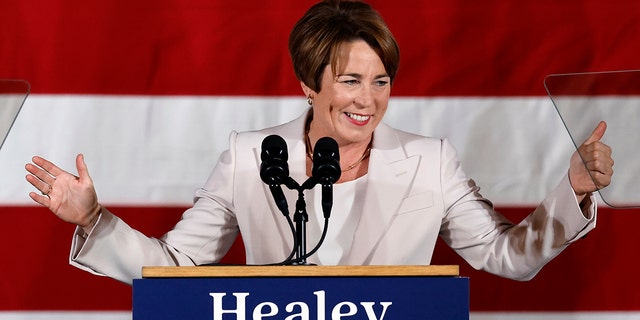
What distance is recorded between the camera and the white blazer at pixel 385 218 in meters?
2.13

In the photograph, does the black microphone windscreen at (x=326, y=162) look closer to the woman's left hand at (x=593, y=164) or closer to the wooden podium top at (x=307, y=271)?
the wooden podium top at (x=307, y=271)

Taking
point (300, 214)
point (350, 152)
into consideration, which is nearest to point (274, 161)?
point (300, 214)

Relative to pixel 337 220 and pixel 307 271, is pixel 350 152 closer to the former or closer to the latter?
pixel 337 220

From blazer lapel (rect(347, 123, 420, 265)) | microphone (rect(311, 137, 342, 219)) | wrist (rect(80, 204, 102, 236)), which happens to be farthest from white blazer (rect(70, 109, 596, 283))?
microphone (rect(311, 137, 342, 219))

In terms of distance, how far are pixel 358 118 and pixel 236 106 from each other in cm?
52

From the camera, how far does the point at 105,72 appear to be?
257 centimetres

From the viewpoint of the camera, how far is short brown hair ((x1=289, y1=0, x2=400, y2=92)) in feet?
7.02

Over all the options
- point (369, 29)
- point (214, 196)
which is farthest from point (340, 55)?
point (214, 196)

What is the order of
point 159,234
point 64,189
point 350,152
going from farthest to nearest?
point 159,234, point 350,152, point 64,189

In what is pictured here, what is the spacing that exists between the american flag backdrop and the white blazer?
32 centimetres

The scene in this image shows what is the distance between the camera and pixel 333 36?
84.3 inches

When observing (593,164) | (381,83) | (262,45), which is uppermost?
(262,45)

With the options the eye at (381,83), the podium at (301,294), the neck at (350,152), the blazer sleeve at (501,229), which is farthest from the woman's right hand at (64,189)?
the blazer sleeve at (501,229)

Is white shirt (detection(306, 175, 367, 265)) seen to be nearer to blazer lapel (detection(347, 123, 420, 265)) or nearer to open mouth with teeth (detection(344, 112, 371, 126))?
blazer lapel (detection(347, 123, 420, 265))
